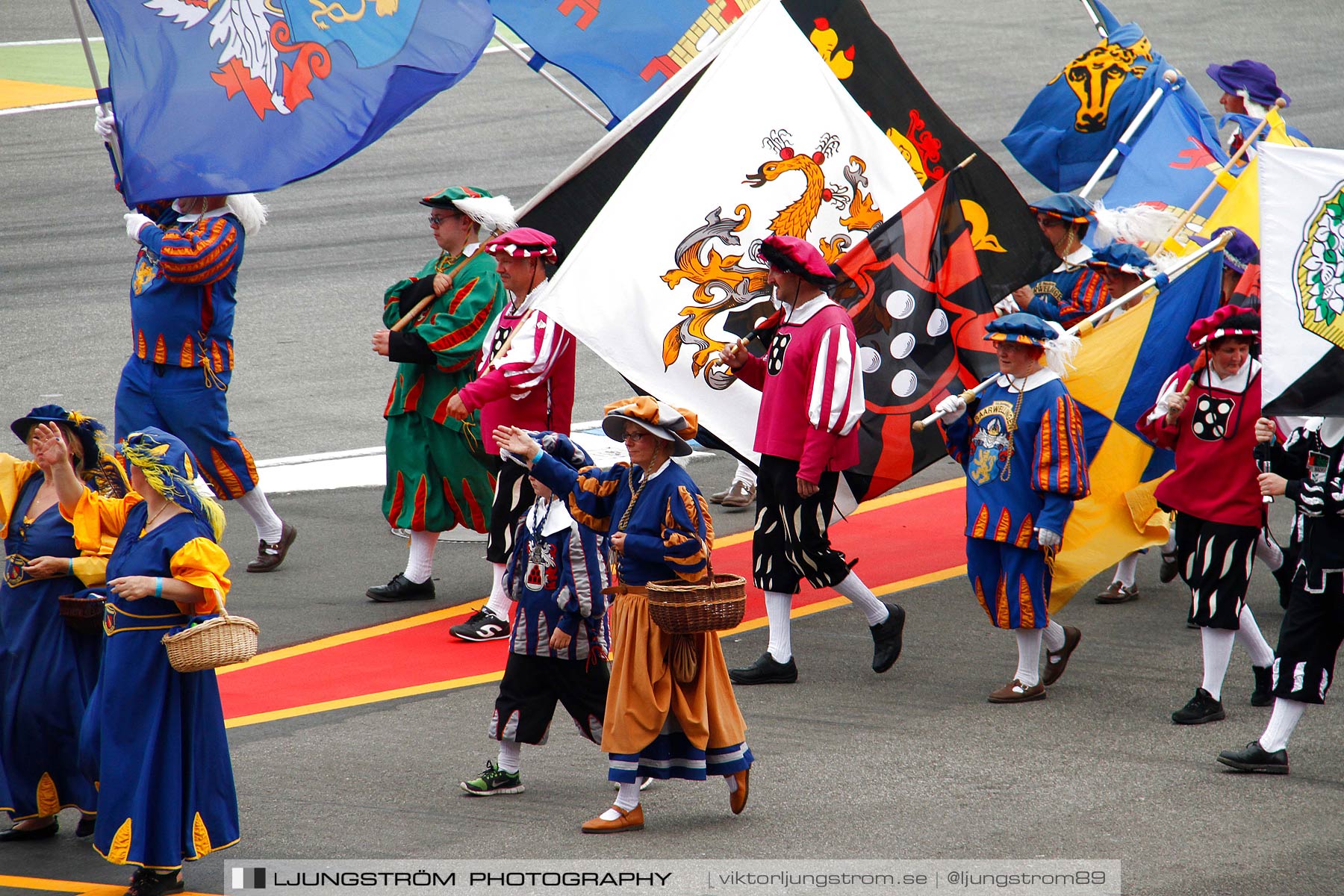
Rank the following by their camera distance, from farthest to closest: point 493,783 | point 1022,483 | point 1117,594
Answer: point 1117,594 < point 1022,483 < point 493,783

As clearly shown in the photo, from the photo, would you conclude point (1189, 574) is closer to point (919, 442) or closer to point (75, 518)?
point (919, 442)

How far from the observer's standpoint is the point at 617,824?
247 inches

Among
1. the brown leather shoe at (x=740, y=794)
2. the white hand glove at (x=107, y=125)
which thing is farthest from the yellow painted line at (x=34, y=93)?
the brown leather shoe at (x=740, y=794)

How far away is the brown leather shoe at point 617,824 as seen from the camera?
6.26m

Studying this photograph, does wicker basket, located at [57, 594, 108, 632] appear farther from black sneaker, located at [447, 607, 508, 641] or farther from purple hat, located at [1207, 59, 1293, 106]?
purple hat, located at [1207, 59, 1293, 106]

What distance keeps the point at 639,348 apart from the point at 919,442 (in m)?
1.49

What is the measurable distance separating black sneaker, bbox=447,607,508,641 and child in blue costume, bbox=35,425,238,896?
2732 millimetres

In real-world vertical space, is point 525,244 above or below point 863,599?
above

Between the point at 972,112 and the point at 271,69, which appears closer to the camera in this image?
the point at 271,69

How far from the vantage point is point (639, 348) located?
805 centimetres

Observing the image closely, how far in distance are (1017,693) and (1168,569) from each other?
2267mm

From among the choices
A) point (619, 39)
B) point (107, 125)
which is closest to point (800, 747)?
point (107, 125)

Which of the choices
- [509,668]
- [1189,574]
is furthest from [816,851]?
[1189,574]

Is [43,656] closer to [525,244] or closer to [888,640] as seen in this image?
[525,244]
